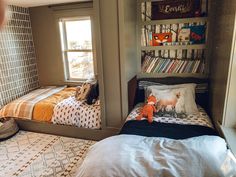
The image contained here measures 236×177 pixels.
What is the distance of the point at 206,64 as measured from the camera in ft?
8.61

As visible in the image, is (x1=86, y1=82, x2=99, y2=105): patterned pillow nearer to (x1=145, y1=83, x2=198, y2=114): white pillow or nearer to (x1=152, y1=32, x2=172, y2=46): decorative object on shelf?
(x1=145, y1=83, x2=198, y2=114): white pillow

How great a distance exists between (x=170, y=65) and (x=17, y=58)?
264 cm

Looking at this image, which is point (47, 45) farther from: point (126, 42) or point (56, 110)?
point (126, 42)

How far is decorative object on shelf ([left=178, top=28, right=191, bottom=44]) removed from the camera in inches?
104

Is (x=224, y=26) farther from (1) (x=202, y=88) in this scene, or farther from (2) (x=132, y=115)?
(2) (x=132, y=115)

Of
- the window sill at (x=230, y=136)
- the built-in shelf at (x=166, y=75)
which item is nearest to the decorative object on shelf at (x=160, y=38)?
the built-in shelf at (x=166, y=75)

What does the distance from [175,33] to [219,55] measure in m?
0.76

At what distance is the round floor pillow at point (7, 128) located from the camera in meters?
2.88

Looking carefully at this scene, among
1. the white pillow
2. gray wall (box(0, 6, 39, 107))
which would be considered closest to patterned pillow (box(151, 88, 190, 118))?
the white pillow

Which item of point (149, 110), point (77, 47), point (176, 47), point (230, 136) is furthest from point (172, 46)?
point (77, 47)

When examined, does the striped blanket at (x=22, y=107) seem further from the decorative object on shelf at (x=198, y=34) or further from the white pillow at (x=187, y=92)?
the decorative object on shelf at (x=198, y=34)

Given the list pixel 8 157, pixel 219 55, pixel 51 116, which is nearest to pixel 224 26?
pixel 219 55

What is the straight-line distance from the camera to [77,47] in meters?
3.70

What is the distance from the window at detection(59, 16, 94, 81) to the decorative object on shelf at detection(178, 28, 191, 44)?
1.59 meters
